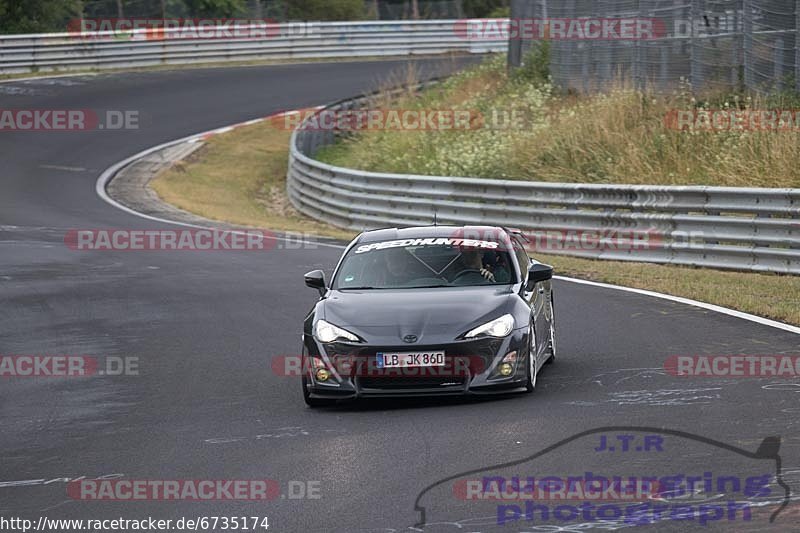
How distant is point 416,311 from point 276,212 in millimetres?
21250

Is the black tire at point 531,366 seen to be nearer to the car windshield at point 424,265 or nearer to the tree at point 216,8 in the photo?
the car windshield at point 424,265

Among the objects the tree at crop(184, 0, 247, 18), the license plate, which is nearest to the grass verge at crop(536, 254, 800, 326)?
the license plate

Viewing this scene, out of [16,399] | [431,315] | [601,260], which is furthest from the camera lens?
[601,260]

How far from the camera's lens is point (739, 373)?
10.3 metres

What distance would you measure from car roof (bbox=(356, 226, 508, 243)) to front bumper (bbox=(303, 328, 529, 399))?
1.71m

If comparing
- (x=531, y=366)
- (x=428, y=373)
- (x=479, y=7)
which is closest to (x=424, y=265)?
(x=531, y=366)

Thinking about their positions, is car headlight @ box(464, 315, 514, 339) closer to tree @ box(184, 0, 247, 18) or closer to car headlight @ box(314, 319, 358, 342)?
car headlight @ box(314, 319, 358, 342)

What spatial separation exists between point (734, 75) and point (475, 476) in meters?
19.3

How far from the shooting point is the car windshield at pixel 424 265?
10.7m

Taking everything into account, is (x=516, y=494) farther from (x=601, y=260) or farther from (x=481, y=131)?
(x=481, y=131)

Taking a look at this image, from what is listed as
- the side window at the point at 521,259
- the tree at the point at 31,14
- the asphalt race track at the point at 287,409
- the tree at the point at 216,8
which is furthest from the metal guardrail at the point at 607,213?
the tree at the point at 216,8

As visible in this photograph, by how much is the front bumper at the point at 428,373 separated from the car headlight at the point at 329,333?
61mm

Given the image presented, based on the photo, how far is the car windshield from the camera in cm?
1067

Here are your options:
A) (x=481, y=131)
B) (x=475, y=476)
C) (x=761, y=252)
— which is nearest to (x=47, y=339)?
(x=475, y=476)
